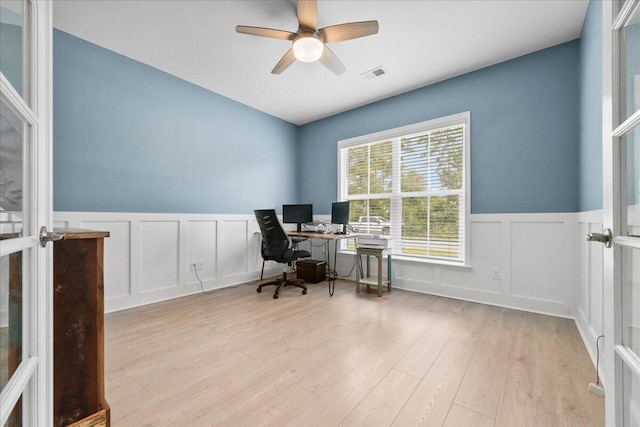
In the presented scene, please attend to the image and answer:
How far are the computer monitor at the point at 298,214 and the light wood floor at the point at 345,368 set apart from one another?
1620 mm

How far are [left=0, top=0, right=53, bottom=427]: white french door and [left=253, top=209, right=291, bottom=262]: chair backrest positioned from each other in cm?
224

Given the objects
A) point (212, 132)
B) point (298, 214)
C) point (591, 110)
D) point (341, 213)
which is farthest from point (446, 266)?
point (212, 132)

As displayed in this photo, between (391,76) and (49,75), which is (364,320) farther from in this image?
(391,76)

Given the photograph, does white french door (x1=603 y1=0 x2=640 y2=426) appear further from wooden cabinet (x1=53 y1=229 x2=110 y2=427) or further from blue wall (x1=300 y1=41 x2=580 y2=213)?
blue wall (x1=300 y1=41 x2=580 y2=213)

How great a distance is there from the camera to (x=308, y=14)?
1969mm

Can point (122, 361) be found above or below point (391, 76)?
below

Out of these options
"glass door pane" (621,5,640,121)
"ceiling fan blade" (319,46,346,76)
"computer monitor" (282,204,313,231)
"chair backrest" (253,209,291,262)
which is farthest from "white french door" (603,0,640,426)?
"computer monitor" (282,204,313,231)

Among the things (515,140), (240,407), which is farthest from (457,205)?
(240,407)

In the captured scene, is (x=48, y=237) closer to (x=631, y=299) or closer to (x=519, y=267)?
(x=631, y=299)

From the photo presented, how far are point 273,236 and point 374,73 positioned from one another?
2273mm

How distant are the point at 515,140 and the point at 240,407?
3317 millimetres

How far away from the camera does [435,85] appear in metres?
3.25

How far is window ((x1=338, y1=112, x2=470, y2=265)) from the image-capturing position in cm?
311

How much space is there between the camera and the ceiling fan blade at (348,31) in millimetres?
1983
